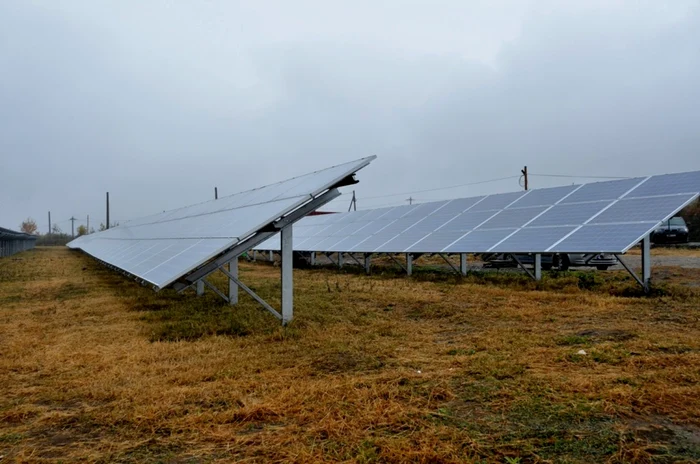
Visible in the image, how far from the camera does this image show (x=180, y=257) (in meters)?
7.98

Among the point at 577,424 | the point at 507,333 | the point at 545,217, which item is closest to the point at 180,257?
the point at 507,333

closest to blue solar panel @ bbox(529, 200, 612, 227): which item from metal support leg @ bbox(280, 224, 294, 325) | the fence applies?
metal support leg @ bbox(280, 224, 294, 325)

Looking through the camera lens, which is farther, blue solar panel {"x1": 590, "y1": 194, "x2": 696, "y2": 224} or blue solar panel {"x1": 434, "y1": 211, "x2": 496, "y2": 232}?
blue solar panel {"x1": 434, "y1": 211, "x2": 496, "y2": 232}

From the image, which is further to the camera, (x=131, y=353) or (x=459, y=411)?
(x=131, y=353)

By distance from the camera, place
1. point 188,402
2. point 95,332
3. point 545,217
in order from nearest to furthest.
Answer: point 188,402 < point 95,332 < point 545,217

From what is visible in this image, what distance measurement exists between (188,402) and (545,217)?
38.6ft

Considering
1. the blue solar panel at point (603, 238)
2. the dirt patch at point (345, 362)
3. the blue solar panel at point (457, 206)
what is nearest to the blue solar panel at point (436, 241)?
the blue solar panel at point (457, 206)

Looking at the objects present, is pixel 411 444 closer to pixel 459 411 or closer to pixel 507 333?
pixel 459 411

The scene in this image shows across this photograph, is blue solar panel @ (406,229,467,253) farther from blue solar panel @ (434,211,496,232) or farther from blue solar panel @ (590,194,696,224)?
blue solar panel @ (590,194,696,224)

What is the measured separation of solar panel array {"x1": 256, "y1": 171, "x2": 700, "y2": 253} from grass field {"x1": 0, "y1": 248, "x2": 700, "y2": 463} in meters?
2.13

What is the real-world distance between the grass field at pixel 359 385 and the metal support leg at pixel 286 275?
0.23 meters

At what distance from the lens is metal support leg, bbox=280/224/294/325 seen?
7.60m

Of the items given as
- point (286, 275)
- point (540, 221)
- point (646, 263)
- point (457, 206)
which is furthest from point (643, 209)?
point (286, 275)

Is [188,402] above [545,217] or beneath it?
beneath
